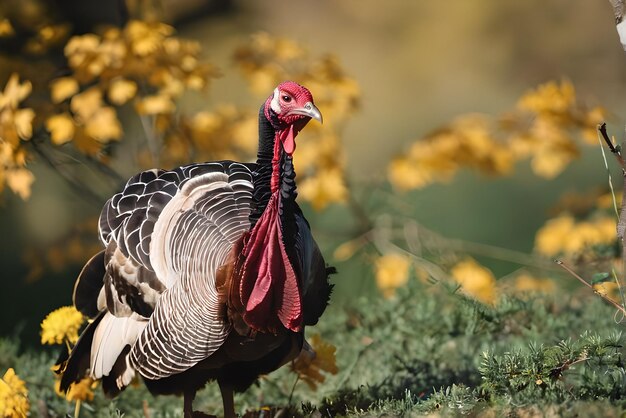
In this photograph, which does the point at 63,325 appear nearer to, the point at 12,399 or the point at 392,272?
the point at 12,399

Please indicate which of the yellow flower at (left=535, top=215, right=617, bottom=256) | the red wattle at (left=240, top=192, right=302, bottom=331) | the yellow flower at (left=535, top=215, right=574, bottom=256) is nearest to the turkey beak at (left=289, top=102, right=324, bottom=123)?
the red wattle at (left=240, top=192, right=302, bottom=331)

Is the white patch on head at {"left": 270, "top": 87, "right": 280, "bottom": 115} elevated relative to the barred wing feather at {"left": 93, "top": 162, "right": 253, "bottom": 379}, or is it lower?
elevated

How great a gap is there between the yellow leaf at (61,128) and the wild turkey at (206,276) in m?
1.13

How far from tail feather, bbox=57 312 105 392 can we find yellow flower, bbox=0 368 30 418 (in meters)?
0.16

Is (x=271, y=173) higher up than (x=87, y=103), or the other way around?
(x=271, y=173)

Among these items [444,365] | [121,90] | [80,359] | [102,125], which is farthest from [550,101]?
[80,359]

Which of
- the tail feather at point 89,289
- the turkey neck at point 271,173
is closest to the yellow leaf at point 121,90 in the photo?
the tail feather at point 89,289

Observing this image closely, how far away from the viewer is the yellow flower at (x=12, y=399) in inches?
147

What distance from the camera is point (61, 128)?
4977 millimetres

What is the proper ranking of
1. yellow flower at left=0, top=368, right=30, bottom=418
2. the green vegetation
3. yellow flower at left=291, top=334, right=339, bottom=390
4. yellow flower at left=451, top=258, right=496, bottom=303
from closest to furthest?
the green vegetation, yellow flower at left=0, top=368, right=30, bottom=418, yellow flower at left=291, top=334, right=339, bottom=390, yellow flower at left=451, top=258, right=496, bottom=303

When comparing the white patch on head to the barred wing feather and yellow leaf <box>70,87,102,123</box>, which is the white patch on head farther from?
yellow leaf <box>70,87,102,123</box>

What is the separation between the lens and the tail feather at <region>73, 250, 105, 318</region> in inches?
156

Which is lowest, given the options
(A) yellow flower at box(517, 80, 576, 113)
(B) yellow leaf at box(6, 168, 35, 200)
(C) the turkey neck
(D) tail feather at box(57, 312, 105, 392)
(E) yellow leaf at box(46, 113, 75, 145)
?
(B) yellow leaf at box(6, 168, 35, 200)

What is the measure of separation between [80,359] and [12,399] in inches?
11.8
